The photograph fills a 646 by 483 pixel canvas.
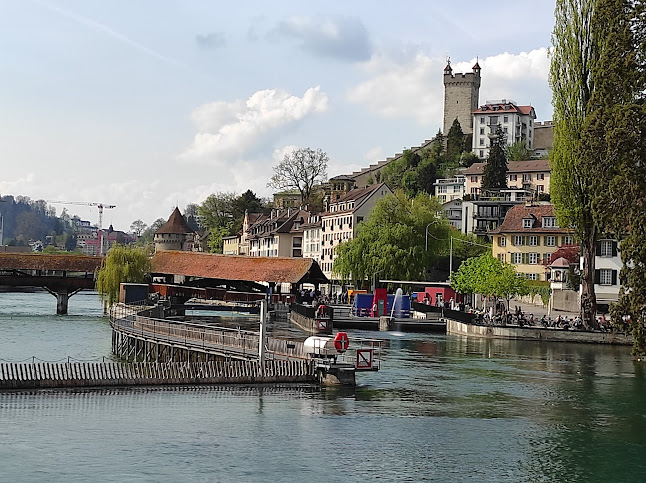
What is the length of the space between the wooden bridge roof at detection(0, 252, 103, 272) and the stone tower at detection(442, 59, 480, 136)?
308 ft

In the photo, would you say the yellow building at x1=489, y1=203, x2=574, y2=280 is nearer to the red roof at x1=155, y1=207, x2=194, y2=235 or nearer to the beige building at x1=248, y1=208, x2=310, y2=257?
the beige building at x1=248, y1=208, x2=310, y2=257

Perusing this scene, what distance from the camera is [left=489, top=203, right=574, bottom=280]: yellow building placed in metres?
86.1

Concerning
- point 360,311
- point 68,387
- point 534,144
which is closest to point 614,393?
point 68,387

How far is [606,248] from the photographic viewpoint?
68.2 meters

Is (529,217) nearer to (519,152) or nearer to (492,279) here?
(492,279)

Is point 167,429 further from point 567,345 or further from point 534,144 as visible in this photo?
point 534,144

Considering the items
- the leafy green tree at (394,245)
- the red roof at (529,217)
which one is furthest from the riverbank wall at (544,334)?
the red roof at (529,217)

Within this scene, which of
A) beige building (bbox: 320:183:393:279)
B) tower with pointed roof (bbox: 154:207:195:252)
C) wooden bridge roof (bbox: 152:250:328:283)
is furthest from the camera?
tower with pointed roof (bbox: 154:207:195:252)

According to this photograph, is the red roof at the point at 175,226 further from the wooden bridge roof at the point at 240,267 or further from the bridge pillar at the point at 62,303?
the bridge pillar at the point at 62,303

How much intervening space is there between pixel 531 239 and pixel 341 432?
6426 cm

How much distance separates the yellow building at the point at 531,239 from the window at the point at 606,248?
16.7 meters

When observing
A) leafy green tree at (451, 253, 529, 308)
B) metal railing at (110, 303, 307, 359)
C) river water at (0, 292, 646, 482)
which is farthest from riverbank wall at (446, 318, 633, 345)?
metal railing at (110, 303, 307, 359)

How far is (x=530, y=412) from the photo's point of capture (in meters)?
30.7

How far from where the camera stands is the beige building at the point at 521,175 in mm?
126062
